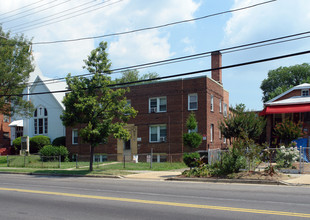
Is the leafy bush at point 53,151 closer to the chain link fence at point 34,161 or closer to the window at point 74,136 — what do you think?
the window at point 74,136

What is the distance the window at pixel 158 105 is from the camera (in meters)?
30.1

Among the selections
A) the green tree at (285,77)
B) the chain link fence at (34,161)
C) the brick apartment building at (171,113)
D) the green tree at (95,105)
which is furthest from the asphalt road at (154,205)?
the green tree at (285,77)

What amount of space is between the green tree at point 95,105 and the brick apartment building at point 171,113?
827cm

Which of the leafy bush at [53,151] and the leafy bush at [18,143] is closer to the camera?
the leafy bush at [53,151]

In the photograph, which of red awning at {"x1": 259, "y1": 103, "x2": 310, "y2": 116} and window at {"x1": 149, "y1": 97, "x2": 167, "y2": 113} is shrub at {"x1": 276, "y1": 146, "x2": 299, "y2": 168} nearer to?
red awning at {"x1": 259, "y1": 103, "x2": 310, "y2": 116}

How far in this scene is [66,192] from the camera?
41.5ft

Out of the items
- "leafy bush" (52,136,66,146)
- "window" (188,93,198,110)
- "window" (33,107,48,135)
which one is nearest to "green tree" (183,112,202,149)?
"window" (188,93,198,110)

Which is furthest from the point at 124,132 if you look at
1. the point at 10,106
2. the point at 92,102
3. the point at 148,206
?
the point at 10,106

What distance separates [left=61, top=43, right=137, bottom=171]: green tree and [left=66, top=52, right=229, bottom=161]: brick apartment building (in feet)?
27.1

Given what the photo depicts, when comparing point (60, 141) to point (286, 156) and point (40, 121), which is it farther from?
point (286, 156)

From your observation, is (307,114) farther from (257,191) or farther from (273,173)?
(257,191)

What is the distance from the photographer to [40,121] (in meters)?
40.6

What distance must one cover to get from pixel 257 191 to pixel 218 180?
12.6ft

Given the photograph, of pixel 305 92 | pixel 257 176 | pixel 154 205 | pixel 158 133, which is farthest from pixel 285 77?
pixel 154 205
